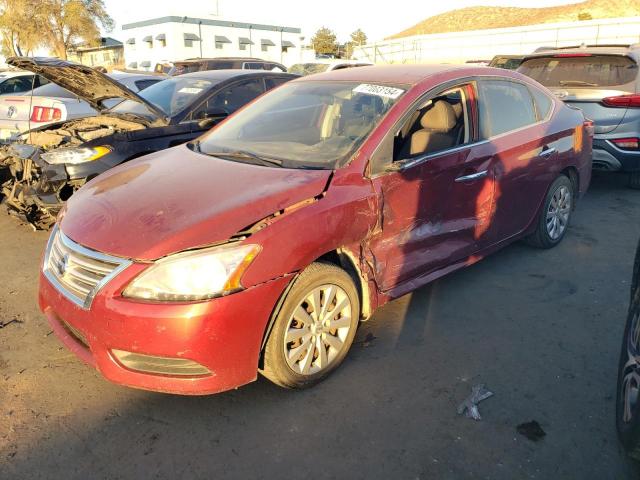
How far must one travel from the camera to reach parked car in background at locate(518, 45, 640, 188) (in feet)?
19.8

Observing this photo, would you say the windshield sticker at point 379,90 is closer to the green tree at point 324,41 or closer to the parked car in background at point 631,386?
the parked car in background at point 631,386

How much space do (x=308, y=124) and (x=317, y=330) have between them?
1.56m

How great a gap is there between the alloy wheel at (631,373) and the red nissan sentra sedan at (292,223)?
1.32m

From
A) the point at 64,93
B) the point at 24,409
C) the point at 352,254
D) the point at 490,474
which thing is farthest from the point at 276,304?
the point at 64,93

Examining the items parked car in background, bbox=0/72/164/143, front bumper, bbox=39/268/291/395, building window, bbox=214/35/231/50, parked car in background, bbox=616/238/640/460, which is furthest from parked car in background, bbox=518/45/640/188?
building window, bbox=214/35/231/50

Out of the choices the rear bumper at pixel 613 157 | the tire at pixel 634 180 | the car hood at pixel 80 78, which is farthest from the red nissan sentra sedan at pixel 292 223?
the tire at pixel 634 180

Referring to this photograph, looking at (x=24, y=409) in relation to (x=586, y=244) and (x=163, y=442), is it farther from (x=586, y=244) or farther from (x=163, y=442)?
(x=586, y=244)

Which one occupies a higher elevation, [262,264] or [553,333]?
[262,264]

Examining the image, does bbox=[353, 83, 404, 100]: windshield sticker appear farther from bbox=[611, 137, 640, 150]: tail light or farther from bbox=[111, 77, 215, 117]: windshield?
bbox=[611, 137, 640, 150]: tail light

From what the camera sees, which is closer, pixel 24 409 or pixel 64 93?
pixel 24 409

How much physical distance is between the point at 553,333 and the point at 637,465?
3.95 feet

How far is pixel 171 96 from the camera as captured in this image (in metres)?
6.16

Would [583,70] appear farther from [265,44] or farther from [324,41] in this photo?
[324,41]

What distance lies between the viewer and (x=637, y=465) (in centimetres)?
230
